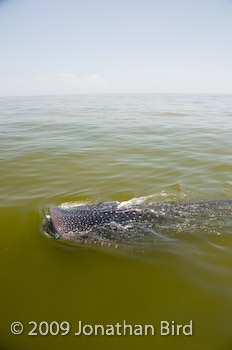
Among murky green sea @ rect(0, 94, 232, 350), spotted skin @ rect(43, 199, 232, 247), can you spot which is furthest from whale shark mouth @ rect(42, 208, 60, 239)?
murky green sea @ rect(0, 94, 232, 350)

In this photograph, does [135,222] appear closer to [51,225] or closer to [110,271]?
[110,271]

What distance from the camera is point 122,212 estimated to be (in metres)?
4.61

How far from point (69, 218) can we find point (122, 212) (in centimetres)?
110

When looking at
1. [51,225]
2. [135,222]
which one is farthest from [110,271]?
[51,225]

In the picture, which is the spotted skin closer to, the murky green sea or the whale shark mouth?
the whale shark mouth

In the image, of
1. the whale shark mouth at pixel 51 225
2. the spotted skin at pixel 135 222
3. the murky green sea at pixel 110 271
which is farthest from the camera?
the whale shark mouth at pixel 51 225

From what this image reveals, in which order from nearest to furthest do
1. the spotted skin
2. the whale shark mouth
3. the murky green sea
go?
1. the murky green sea
2. the spotted skin
3. the whale shark mouth

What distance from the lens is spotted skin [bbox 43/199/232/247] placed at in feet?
14.4

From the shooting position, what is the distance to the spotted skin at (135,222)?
4.39 m

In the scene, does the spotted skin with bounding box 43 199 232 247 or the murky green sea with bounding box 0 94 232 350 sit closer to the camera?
the murky green sea with bounding box 0 94 232 350

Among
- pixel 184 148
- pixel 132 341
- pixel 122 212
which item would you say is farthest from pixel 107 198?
pixel 184 148

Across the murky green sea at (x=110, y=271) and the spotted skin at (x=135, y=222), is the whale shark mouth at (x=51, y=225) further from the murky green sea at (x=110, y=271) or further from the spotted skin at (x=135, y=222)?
the murky green sea at (x=110, y=271)

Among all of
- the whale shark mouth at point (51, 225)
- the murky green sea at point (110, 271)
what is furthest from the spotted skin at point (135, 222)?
the murky green sea at point (110, 271)

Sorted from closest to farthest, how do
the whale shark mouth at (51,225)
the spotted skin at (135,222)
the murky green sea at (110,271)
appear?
1. the murky green sea at (110,271)
2. the spotted skin at (135,222)
3. the whale shark mouth at (51,225)
